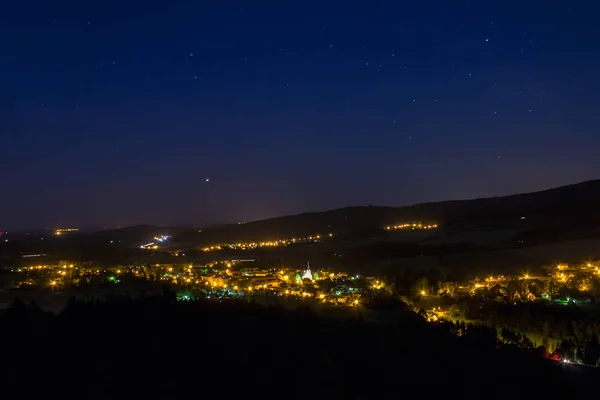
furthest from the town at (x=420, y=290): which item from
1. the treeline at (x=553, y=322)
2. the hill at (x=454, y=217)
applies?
the hill at (x=454, y=217)

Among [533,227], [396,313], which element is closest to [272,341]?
[396,313]

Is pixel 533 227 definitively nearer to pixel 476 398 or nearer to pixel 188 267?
pixel 188 267

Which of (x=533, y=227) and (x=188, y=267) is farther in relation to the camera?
(x=533, y=227)

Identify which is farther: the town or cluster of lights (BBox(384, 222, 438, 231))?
cluster of lights (BBox(384, 222, 438, 231))

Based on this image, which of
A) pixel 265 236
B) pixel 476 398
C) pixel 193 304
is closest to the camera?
pixel 476 398

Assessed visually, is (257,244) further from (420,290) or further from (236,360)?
(236,360)

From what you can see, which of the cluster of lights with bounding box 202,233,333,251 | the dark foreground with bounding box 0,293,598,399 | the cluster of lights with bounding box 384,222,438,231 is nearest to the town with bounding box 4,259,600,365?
the dark foreground with bounding box 0,293,598,399

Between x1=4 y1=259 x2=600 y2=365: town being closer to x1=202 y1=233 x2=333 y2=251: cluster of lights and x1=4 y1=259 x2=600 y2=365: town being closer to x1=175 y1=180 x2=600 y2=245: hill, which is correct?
x1=202 y1=233 x2=333 y2=251: cluster of lights

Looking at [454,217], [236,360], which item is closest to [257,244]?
[454,217]
